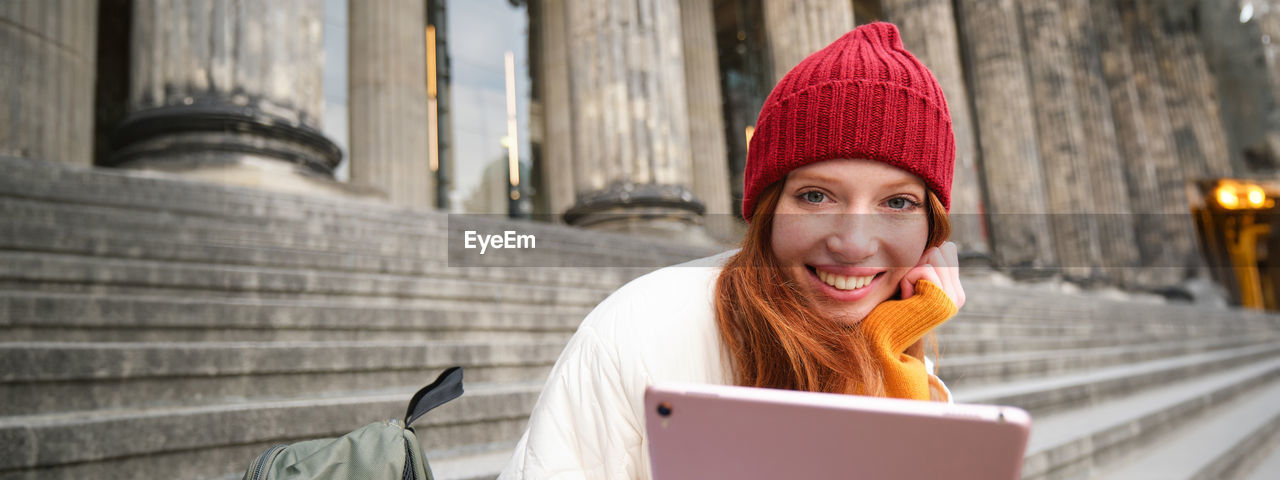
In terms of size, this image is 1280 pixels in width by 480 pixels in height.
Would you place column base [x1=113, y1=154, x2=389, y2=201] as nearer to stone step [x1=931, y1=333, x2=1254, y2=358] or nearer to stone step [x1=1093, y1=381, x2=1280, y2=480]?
stone step [x1=931, y1=333, x2=1254, y2=358]

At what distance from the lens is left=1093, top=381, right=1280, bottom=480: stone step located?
341 centimetres

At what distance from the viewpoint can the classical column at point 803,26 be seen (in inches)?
381

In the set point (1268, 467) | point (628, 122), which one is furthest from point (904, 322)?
point (628, 122)

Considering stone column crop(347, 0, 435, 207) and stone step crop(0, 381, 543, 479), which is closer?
stone step crop(0, 381, 543, 479)

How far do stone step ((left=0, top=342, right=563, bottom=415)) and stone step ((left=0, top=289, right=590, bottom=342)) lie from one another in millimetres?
259

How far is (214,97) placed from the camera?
14.7 ft

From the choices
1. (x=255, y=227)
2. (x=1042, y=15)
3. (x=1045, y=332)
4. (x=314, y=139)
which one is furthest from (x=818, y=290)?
(x=1042, y=15)

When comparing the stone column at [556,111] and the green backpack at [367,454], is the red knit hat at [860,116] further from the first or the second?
the stone column at [556,111]

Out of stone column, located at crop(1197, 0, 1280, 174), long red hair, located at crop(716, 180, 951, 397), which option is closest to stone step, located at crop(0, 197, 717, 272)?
long red hair, located at crop(716, 180, 951, 397)

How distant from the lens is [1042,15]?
16250mm

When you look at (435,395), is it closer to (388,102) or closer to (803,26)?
(388,102)

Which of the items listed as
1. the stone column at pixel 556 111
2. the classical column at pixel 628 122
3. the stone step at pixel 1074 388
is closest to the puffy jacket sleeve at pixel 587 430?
the stone step at pixel 1074 388

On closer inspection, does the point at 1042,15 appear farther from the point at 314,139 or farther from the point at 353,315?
the point at 353,315

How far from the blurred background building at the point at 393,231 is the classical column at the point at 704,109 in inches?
1.9
